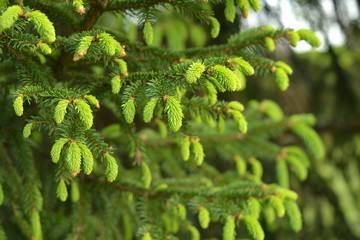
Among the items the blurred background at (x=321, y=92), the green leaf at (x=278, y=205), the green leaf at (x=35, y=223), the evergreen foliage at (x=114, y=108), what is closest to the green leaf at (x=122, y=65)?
Result: the evergreen foliage at (x=114, y=108)

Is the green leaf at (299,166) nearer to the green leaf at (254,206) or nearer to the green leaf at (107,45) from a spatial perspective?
the green leaf at (254,206)

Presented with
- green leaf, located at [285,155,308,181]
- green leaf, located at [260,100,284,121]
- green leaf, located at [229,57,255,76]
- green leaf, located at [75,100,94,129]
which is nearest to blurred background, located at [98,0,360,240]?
green leaf, located at [260,100,284,121]

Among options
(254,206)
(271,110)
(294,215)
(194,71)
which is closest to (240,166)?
(271,110)

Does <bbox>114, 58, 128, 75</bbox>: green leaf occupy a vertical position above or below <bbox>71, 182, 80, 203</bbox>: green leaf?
above

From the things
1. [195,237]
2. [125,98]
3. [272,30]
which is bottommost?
[195,237]

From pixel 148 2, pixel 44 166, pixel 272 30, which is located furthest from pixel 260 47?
pixel 44 166

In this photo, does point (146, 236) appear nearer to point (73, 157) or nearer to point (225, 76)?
point (73, 157)

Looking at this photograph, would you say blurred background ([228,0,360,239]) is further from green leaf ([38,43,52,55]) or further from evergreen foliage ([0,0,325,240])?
green leaf ([38,43,52,55])

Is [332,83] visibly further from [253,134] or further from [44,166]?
[44,166]
